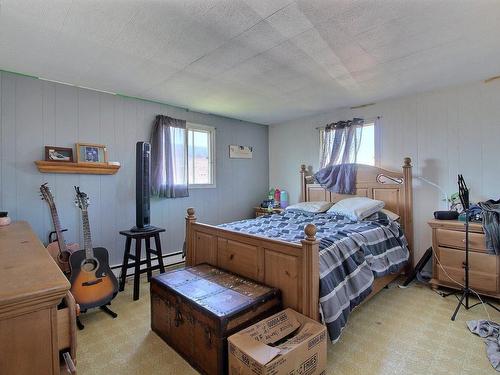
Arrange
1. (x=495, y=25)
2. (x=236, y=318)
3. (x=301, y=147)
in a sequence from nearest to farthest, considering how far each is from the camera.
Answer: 1. (x=236, y=318)
2. (x=495, y=25)
3. (x=301, y=147)

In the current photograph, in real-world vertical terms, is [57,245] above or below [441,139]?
below

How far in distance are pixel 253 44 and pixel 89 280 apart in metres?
2.41

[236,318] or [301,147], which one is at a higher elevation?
[301,147]

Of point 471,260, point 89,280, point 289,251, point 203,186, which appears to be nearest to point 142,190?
point 89,280

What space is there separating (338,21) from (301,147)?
280 centimetres

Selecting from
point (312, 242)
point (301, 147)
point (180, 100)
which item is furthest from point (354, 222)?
point (180, 100)

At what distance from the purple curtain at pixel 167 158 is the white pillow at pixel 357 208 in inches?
83.5

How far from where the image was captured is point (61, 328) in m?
0.92

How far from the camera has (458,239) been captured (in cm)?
268

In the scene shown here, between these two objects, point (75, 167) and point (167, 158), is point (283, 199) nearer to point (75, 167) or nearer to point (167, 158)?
point (167, 158)

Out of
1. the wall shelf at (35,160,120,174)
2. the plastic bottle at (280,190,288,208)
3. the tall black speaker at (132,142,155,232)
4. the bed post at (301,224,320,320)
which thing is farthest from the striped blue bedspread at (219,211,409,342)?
the wall shelf at (35,160,120,174)

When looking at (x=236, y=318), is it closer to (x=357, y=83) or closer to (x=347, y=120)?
(x=357, y=83)

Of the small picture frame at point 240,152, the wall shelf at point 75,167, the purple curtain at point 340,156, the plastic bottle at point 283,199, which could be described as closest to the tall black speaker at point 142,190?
the wall shelf at point 75,167

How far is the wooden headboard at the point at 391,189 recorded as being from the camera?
3.24m
